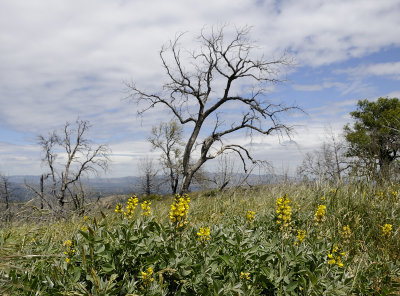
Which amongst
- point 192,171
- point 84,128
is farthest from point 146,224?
point 84,128

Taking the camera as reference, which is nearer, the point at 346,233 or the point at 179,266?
the point at 179,266

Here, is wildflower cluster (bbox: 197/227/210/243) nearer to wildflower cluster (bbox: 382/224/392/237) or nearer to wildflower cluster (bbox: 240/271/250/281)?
wildflower cluster (bbox: 240/271/250/281)

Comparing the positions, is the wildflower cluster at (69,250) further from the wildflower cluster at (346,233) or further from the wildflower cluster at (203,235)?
the wildflower cluster at (346,233)

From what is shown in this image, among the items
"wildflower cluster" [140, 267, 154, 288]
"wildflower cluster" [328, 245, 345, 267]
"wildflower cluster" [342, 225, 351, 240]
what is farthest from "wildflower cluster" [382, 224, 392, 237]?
"wildflower cluster" [140, 267, 154, 288]

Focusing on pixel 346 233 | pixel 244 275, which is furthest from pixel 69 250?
pixel 346 233

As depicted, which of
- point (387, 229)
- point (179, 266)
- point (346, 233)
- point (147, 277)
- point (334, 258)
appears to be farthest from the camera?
point (346, 233)

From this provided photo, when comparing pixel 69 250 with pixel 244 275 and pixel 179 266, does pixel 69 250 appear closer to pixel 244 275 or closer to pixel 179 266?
pixel 179 266

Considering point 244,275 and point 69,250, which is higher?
point 69,250

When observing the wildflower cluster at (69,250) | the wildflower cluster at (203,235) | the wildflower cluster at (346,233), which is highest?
the wildflower cluster at (203,235)

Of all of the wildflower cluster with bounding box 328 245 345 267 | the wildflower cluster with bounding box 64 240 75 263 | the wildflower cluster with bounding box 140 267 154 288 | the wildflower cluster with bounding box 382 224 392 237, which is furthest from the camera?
the wildflower cluster with bounding box 382 224 392 237

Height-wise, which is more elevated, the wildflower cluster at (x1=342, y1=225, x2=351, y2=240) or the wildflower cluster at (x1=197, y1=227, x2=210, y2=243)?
the wildflower cluster at (x1=197, y1=227, x2=210, y2=243)

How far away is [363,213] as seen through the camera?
398 cm

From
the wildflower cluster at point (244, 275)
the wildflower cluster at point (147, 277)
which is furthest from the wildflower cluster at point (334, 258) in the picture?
the wildflower cluster at point (147, 277)

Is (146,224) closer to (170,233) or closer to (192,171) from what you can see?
(170,233)
